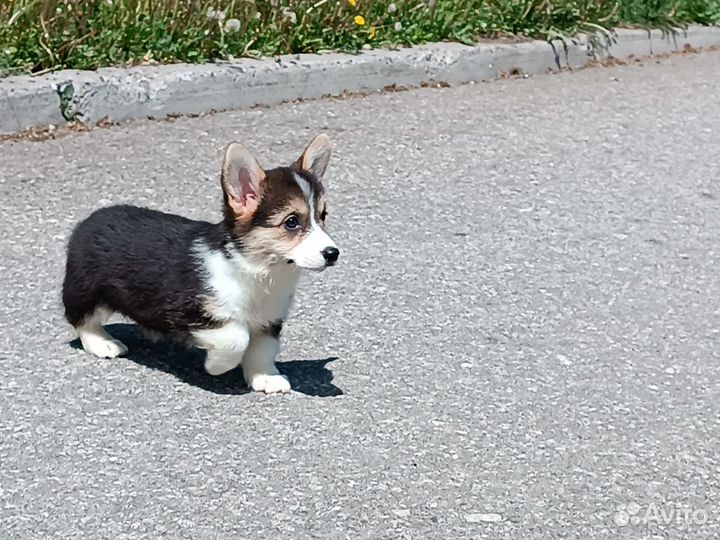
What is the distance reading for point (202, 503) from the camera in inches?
151

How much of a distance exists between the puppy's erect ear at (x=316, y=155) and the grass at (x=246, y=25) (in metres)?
2.94

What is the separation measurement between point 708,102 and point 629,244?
3022 mm

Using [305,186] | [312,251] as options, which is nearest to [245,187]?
[305,186]

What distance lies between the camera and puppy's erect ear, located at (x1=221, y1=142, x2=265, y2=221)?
13.9 feet

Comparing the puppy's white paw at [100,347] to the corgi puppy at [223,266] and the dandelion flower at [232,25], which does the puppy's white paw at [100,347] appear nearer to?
the corgi puppy at [223,266]

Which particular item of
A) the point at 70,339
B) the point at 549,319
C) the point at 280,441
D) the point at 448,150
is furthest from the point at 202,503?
the point at 448,150

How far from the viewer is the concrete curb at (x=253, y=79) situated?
6.88 m

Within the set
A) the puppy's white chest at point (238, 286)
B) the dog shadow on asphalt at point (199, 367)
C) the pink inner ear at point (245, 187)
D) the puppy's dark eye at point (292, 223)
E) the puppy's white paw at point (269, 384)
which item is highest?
the pink inner ear at point (245, 187)

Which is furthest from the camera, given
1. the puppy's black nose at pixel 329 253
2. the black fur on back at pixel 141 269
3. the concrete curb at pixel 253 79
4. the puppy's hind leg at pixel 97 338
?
the concrete curb at pixel 253 79

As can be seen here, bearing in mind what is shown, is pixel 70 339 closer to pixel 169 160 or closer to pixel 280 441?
pixel 280 441

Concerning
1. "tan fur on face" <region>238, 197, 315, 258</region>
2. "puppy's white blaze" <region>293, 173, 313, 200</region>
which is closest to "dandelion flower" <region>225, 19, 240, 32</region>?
"puppy's white blaze" <region>293, 173, 313, 200</region>

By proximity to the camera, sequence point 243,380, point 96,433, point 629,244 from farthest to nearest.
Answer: point 629,244
point 243,380
point 96,433

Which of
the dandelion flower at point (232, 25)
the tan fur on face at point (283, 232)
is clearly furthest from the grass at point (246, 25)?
the tan fur on face at point (283, 232)

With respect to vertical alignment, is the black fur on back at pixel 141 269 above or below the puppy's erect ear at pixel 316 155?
below
